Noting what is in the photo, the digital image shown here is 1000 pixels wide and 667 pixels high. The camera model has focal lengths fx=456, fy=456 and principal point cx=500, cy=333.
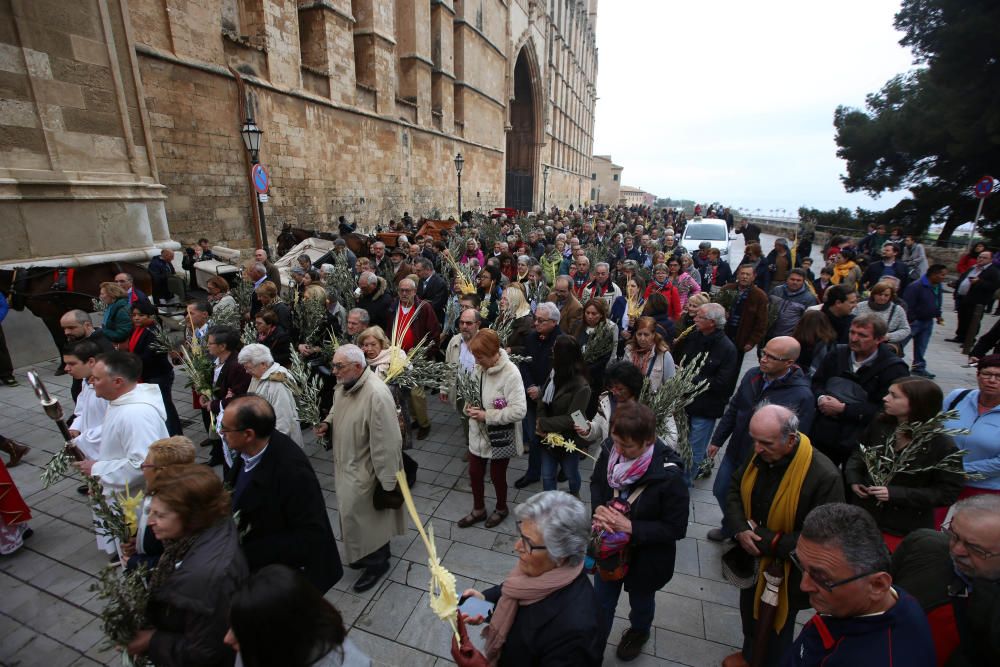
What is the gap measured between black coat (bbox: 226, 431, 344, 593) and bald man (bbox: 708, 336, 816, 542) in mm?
2540

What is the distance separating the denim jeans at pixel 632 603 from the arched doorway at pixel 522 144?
38484mm

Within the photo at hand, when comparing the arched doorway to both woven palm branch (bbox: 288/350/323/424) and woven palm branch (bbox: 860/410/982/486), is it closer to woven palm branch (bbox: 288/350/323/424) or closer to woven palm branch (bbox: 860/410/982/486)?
woven palm branch (bbox: 288/350/323/424)

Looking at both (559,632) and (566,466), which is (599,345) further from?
(559,632)

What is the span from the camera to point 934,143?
21.3 metres

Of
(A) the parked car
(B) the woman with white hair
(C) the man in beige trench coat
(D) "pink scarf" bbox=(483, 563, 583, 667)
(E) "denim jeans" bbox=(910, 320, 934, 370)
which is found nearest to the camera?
(D) "pink scarf" bbox=(483, 563, 583, 667)

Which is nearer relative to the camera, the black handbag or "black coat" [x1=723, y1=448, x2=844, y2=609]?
Answer: "black coat" [x1=723, y1=448, x2=844, y2=609]

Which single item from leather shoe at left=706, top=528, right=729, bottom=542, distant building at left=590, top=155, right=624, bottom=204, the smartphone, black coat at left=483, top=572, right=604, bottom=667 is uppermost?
distant building at left=590, top=155, right=624, bottom=204

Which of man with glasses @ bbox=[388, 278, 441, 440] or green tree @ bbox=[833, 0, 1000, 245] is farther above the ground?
green tree @ bbox=[833, 0, 1000, 245]

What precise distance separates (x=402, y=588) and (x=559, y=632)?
218 centimetres

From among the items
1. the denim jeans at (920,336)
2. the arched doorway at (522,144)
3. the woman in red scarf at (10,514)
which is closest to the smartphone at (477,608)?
the woman in red scarf at (10,514)

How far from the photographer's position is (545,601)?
170cm

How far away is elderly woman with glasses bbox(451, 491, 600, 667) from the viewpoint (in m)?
1.62

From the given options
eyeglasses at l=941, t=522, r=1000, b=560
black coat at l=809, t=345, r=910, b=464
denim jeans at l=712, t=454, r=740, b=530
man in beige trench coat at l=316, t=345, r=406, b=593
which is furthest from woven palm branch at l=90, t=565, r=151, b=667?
black coat at l=809, t=345, r=910, b=464

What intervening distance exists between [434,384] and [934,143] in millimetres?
28555
